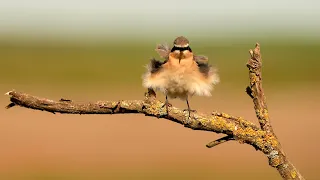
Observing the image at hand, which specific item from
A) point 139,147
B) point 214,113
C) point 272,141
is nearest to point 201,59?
point 214,113

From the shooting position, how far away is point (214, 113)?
279cm

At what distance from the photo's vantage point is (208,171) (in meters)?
16.9

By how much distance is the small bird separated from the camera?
4754 millimetres

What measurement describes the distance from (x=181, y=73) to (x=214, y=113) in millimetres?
2419

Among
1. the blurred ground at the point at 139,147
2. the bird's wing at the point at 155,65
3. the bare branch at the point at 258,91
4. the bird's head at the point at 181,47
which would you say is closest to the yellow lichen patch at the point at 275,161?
the bare branch at the point at 258,91

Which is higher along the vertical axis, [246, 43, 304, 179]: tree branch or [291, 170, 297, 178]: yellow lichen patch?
[246, 43, 304, 179]: tree branch

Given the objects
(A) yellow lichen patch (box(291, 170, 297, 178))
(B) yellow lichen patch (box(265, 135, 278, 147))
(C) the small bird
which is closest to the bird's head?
(C) the small bird

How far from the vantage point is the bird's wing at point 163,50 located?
15.6 ft

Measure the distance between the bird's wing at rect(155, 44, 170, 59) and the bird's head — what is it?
5 centimetres

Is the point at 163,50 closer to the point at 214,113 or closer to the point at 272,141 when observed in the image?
the point at 214,113

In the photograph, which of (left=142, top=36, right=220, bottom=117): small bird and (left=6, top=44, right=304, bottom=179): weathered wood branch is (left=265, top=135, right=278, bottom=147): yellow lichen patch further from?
(left=142, top=36, right=220, bottom=117): small bird

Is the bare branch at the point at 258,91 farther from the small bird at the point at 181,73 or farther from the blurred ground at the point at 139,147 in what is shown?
the blurred ground at the point at 139,147

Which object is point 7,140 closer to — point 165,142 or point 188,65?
point 165,142

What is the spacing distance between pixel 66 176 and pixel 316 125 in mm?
9310
